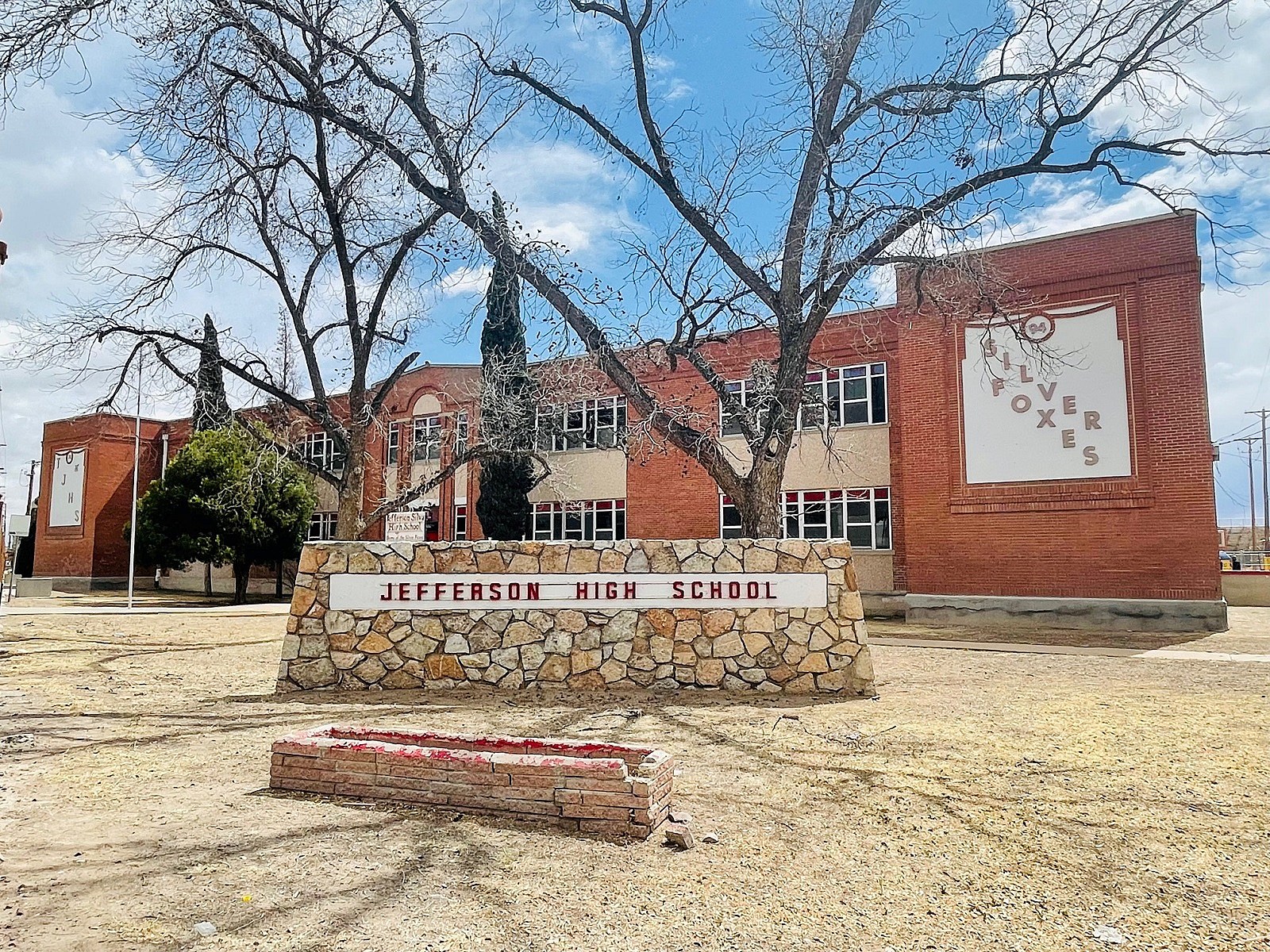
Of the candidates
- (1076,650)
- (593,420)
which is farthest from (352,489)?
(1076,650)

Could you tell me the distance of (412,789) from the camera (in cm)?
526

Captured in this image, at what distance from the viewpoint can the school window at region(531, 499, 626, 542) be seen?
27.5 metres

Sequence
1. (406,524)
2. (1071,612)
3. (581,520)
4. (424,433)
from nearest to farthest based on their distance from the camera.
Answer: (1071,612)
(406,524)
(581,520)
(424,433)

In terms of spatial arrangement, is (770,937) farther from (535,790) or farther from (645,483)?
(645,483)

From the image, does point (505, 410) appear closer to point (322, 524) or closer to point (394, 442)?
point (394, 442)

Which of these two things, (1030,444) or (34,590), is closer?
(1030,444)

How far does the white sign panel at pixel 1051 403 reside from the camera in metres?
18.8

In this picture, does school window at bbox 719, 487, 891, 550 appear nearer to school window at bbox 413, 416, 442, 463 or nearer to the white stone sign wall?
school window at bbox 413, 416, 442, 463

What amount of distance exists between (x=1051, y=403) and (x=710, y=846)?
17393 mm

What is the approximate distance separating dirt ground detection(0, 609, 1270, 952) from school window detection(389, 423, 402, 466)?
79.7 ft

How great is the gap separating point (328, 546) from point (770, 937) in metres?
7.77

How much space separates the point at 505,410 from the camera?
17953 mm

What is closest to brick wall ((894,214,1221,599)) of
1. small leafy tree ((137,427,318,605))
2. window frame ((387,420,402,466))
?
window frame ((387,420,402,466))

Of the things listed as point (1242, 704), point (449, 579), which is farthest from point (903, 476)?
point (449, 579)
